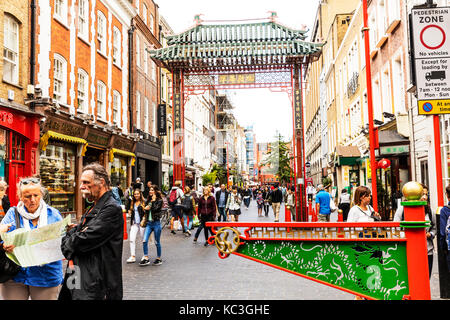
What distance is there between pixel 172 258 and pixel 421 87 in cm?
685

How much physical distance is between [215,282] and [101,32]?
1725cm

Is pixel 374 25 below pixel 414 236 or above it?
above

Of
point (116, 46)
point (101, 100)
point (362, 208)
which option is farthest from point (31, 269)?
point (116, 46)

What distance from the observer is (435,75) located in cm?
481

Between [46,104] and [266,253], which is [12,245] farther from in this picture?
[46,104]

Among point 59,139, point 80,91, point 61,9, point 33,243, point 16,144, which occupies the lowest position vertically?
point 33,243

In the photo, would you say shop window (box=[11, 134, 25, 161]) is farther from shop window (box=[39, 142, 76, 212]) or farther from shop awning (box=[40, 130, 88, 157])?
shop window (box=[39, 142, 76, 212])

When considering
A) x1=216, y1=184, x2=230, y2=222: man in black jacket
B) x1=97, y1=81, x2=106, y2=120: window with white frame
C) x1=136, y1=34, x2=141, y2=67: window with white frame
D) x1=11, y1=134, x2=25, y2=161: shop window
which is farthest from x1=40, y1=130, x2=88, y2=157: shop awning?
x1=136, y1=34, x2=141, y2=67: window with white frame

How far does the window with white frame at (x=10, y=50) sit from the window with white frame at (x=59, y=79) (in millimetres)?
2207

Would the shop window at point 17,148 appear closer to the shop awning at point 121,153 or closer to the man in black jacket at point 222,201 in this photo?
the shop awning at point 121,153

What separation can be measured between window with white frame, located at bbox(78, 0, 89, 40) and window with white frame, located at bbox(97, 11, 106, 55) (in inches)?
55.4

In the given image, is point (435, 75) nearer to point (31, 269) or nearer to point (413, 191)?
point (413, 191)

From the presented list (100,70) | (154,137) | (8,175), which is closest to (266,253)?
(8,175)

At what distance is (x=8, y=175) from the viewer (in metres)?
12.8
